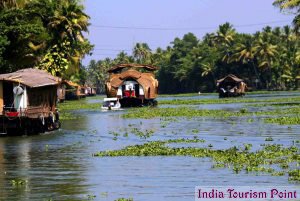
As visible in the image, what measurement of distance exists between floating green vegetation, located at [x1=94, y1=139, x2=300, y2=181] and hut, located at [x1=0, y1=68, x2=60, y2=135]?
8.90 metres

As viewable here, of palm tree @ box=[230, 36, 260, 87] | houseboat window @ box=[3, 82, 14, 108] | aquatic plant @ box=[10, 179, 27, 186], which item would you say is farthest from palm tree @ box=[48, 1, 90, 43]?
palm tree @ box=[230, 36, 260, 87]

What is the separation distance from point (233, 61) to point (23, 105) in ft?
340

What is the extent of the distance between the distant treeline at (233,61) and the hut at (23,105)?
82164 mm

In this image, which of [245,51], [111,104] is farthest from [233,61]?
[111,104]

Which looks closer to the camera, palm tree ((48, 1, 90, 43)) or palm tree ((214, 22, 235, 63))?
palm tree ((48, 1, 90, 43))

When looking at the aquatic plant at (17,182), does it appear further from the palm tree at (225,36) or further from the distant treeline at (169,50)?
the palm tree at (225,36)

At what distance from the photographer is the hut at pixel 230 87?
10654 cm

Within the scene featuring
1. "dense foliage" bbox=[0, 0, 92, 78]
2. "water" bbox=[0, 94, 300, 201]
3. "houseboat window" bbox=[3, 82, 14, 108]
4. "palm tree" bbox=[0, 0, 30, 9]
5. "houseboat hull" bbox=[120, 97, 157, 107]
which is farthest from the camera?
"houseboat hull" bbox=[120, 97, 157, 107]

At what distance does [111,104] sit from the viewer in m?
72.0

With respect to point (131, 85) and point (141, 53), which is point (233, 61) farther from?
point (131, 85)

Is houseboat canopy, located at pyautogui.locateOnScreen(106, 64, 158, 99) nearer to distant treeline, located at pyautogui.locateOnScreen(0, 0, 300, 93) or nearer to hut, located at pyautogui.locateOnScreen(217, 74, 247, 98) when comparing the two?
distant treeline, located at pyautogui.locateOnScreen(0, 0, 300, 93)

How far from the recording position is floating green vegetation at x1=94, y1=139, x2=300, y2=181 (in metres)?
21.1

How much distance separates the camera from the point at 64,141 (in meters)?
32.6

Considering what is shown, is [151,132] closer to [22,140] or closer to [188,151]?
[22,140]
